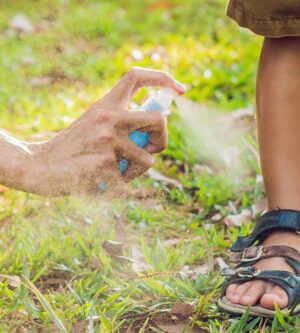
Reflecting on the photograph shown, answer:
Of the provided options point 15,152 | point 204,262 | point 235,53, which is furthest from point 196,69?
point 15,152

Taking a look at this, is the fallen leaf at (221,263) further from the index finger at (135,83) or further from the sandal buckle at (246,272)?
the index finger at (135,83)

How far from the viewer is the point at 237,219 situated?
7.11 ft

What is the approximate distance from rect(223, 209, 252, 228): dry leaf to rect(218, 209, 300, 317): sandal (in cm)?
29

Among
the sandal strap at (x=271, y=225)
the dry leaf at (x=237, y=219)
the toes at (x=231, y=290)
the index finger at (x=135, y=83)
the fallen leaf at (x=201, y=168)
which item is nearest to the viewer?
the index finger at (x=135, y=83)

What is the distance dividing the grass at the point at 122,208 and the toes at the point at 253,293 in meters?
0.05

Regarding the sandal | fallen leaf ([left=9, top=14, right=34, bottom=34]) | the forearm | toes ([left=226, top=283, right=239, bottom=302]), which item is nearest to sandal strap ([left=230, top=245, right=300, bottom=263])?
the sandal

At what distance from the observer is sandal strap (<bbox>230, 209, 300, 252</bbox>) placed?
68.9 inches

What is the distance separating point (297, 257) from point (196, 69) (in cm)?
210

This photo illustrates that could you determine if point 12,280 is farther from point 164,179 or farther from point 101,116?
point 164,179

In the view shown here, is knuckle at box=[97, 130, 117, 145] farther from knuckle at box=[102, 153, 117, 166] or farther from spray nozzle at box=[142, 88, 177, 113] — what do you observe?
spray nozzle at box=[142, 88, 177, 113]

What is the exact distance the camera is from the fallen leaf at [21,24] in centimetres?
426

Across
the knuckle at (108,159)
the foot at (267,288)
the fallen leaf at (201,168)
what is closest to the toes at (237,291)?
the foot at (267,288)

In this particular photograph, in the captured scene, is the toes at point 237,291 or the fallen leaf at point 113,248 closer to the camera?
the toes at point 237,291

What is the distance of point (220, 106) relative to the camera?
3.13 meters
